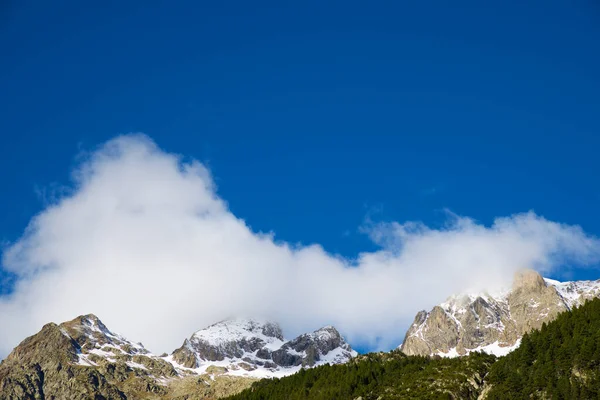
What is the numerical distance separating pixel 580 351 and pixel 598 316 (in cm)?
2177

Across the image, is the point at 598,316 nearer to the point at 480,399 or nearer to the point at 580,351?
the point at 580,351

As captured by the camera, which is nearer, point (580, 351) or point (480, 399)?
point (580, 351)

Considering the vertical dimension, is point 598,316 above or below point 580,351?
above

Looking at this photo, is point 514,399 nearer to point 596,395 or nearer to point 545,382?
point 545,382

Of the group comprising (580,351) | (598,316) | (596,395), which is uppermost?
(598,316)

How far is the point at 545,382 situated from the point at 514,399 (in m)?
10.2

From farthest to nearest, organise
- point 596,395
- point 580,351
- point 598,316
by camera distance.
Result: point 598,316 < point 580,351 < point 596,395

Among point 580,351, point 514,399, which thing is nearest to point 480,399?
point 514,399

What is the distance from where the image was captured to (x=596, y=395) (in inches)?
6511

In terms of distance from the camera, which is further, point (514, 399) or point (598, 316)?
point (598, 316)

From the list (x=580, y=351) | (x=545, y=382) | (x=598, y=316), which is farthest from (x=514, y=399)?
(x=598, y=316)

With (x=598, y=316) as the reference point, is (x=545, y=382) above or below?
below

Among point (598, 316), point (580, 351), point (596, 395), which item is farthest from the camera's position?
point (598, 316)

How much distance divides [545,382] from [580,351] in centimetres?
1356
